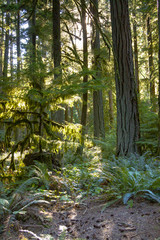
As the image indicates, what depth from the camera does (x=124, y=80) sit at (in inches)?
256

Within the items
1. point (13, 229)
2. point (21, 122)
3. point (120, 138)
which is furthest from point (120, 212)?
point (120, 138)

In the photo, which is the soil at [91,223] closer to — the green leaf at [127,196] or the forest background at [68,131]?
the green leaf at [127,196]

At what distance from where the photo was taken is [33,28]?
477 inches

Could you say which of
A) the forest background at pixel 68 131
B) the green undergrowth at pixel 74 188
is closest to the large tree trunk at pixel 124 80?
the forest background at pixel 68 131

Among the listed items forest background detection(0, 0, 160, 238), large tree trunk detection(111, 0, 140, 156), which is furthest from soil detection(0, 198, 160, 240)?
large tree trunk detection(111, 0, 140, 156)

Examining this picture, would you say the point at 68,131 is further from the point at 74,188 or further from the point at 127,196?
the point at 127,196

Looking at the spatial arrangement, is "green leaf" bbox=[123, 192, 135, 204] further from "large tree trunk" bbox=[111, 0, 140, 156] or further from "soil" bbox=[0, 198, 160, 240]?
"large tree trunk" bbox=[111, 0, 140, 156]

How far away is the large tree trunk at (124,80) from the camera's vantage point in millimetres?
6371

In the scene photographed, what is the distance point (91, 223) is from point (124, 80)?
Result: 4.84 meters

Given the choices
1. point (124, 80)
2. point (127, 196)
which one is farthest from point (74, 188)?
point (124, 80)

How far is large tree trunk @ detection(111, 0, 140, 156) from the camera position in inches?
251

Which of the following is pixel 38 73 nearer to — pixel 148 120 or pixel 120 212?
pixel 120 212

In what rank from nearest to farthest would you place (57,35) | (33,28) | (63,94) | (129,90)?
(63,94) → (129,90) → (57,35) → (33,28)

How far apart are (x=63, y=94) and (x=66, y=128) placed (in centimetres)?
97
